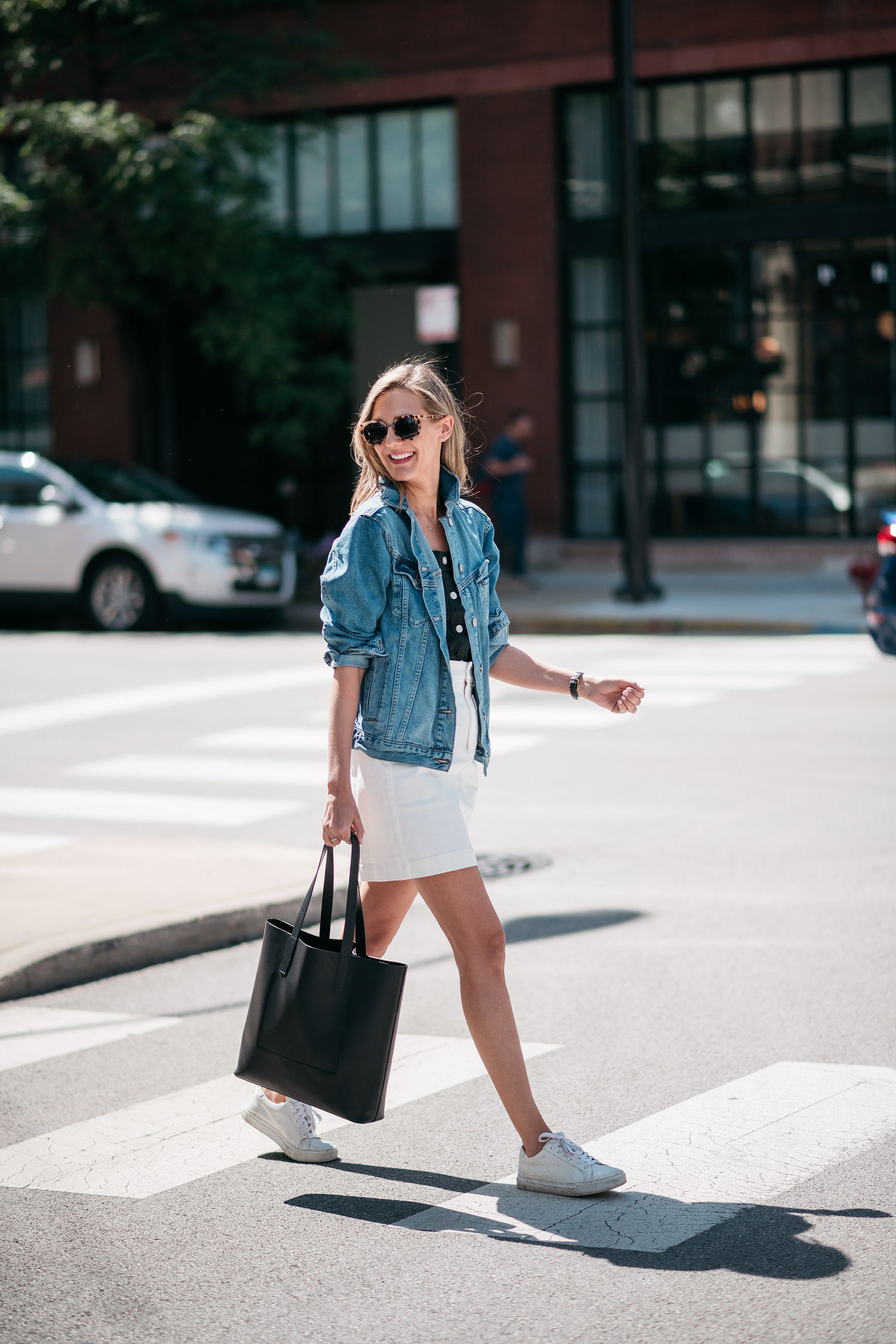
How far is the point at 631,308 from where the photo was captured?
18.4 m

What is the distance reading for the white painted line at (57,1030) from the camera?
5.55m

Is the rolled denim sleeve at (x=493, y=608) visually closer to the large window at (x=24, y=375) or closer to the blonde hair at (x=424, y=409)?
the blonde hair at (x=424, y=409)

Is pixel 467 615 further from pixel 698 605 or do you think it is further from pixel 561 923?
pixel 698 605

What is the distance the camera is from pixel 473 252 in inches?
902

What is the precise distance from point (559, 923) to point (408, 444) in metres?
3.05

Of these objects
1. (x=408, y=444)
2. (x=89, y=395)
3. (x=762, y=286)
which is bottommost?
(x=408, y=444)

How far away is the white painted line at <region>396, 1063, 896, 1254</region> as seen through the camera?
402cm

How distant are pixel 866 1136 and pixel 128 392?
22.1m

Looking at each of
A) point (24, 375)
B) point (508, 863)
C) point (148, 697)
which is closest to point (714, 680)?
point (148, 697)

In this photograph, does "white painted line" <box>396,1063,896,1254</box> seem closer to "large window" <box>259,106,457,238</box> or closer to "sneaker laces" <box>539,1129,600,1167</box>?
"sneaker laces" <box>539,1129,600,1167</box>

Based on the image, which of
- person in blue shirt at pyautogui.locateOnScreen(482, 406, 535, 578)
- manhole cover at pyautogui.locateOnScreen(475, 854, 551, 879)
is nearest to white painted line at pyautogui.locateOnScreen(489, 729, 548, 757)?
manhole cover at pyautogui.locateOnScreen(475, 854, 551, 879)

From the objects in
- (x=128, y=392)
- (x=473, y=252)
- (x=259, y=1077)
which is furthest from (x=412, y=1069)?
(x=128, y=392)

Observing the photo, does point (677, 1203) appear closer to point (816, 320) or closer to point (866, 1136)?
point (866, 1136)

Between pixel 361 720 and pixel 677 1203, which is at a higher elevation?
pixel 361 720
